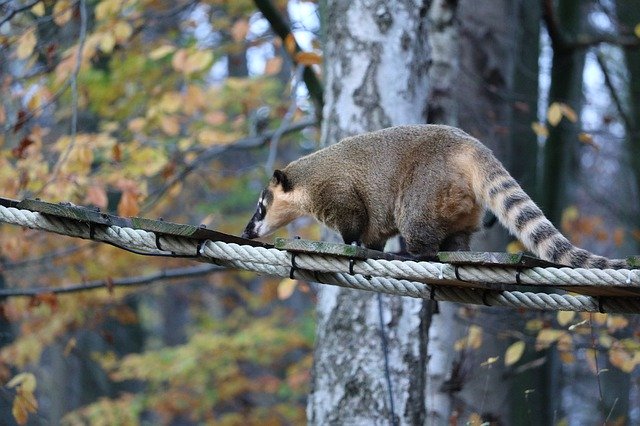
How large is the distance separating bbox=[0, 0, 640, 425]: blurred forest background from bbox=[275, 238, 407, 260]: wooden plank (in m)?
0.89

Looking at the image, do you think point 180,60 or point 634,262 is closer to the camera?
point 634,262

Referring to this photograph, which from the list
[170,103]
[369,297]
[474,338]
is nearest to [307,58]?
[369,297]

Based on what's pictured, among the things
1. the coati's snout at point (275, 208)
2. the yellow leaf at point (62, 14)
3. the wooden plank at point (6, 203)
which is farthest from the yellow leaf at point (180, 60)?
the wooden plank at point (6, 203)

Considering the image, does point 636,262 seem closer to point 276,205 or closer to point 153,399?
point 276,205

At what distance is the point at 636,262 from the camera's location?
10.1 feet

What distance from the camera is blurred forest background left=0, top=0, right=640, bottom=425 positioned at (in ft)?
17.4

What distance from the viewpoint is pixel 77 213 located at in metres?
3.74

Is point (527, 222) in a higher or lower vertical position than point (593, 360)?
higher

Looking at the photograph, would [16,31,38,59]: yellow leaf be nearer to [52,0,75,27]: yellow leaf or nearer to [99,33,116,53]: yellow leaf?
[52,0,75,27]: yellow leaf

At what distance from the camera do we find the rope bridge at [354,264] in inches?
130

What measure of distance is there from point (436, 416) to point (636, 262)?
322 cm

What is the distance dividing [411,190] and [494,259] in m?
1.23

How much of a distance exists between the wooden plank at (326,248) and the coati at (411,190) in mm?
713

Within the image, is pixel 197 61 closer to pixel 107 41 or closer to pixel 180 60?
pixel 180 60
